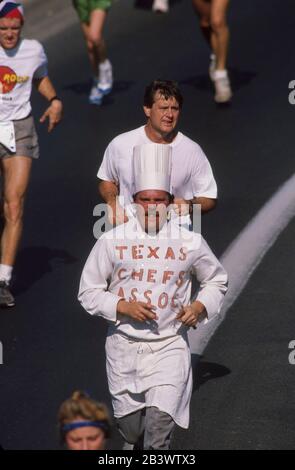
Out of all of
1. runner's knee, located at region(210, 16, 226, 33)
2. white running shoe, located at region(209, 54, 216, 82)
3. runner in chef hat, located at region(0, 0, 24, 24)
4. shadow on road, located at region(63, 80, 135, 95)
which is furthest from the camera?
shadow on road, located at region(63, 80, 135, 95)

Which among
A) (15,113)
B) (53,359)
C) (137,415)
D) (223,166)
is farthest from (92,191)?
(137,415)

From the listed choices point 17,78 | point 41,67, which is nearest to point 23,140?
point 17,78

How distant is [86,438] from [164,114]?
3768 mm

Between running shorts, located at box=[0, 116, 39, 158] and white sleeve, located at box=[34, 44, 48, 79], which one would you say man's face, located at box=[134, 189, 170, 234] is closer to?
running shorts, located at box=[0, 116, 39, 158]

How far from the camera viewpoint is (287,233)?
1490cm

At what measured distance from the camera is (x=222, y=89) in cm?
1853

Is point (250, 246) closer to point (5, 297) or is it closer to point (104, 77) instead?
point (5, 297)

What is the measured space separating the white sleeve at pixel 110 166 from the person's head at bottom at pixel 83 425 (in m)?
3.68

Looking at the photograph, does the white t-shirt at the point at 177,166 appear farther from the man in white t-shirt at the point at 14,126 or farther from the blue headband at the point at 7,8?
the blue headband at the point at 7,8

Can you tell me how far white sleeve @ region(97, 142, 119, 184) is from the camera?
37.9 feet

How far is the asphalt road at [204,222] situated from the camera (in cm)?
1138

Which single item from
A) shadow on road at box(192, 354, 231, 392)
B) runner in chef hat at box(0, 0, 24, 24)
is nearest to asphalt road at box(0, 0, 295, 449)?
shadow on road at box(192, 354, 231, 392)

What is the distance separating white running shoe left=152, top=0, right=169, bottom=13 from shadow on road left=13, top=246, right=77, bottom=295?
28.4 feet

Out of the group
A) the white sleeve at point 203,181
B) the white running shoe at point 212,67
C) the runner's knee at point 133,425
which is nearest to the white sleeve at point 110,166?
the white sleeve at point 203,181
